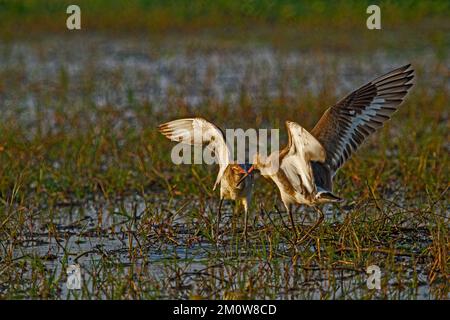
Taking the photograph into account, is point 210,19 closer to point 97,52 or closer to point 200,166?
point 97,52

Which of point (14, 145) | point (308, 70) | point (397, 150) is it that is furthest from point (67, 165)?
point (308, 70)

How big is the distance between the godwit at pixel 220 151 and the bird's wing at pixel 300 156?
0.38 meters

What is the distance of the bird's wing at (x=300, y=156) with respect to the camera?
6.53 metres

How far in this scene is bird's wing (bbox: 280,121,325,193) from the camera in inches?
257

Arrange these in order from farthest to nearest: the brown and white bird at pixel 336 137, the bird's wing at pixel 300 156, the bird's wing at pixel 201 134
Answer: the bird's wing at pixel 201 134 → the brown and white bird at pixel 336 137 → the bird's wing at pixel 300 156

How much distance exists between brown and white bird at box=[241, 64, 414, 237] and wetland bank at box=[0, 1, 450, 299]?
0.34 meters

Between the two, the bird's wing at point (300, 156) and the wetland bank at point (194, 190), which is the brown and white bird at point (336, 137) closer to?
the bird's wing at point (300, 156)

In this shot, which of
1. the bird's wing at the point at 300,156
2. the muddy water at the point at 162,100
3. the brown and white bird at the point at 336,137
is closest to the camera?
the muddy water at the point at 162,100

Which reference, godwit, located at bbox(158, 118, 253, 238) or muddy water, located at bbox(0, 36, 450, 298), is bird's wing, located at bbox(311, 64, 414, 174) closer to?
godwit, located at bbox(158, 118, 253, 238)

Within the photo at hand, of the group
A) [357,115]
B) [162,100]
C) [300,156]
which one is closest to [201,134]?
[300,156]

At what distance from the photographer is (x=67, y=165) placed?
9305mm

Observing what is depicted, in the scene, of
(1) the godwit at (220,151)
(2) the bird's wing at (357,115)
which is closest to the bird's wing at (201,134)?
(1) the godwit at (220,151)

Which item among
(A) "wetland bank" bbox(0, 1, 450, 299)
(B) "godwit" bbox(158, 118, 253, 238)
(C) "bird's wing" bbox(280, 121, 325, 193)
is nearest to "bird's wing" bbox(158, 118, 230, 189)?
(B) "godwit" bbox(158, 118, 253, 238)

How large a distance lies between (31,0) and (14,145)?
39.2 feet
